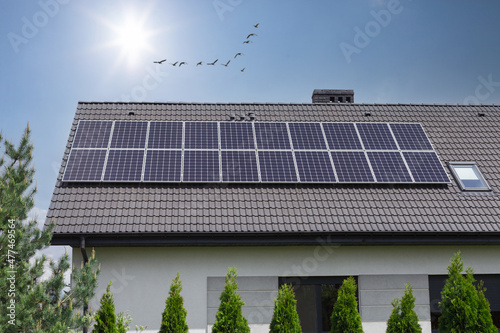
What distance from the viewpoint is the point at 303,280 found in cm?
1249

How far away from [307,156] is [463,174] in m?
4.55

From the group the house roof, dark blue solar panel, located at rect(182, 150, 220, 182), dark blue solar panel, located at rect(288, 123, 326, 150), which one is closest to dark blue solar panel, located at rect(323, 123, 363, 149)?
dark blue solar panel, located at rect(288, 123, 326, 150)

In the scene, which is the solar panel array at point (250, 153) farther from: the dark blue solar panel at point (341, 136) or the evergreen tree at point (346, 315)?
the evergreen tree at point (346, 315)

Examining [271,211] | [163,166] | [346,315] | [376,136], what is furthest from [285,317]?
[376,136]

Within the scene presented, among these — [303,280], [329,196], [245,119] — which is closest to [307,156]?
[329,196]

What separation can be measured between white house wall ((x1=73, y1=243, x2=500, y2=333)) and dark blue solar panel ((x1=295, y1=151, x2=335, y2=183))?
211 cm

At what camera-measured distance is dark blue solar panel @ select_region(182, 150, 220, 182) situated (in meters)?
13.7

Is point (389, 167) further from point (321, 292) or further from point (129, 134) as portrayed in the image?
point (129, 134)

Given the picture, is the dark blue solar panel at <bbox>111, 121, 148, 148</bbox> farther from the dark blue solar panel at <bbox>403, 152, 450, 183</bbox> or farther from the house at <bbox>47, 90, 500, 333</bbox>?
the dark blue solar panel at <bbox>403, 152, 450, 183</bbox>

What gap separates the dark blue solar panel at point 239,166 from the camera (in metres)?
13.8

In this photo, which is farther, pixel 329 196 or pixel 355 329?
pixel 329 196

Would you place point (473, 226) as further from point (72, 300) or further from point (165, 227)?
point (72, 300)

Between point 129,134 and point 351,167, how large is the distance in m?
6.40

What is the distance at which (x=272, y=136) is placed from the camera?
50.6ft
